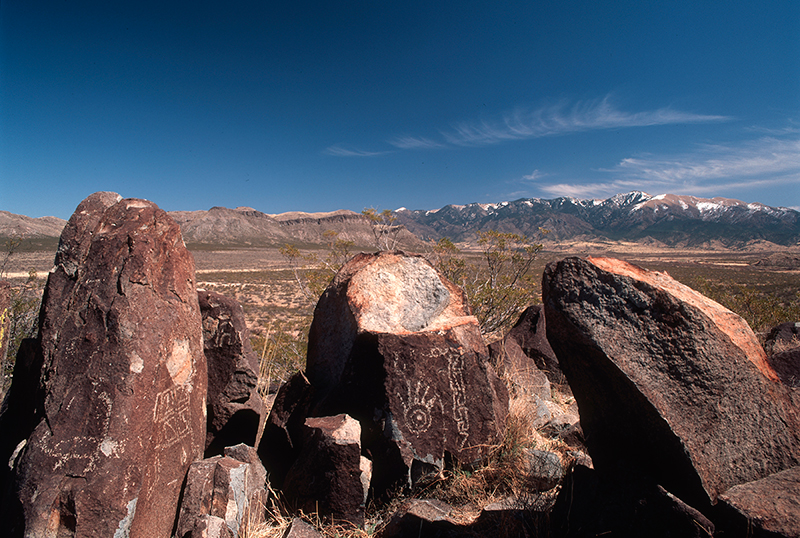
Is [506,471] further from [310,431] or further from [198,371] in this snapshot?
[198,371]

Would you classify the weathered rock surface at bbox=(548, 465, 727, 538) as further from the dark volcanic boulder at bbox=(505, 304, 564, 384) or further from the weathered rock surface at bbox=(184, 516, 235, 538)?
the dark volcanic boulder at bbox=(505, 304, 564, 384)

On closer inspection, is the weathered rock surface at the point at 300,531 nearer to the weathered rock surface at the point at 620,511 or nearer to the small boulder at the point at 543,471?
the weathered rock surface at the point at 620,511

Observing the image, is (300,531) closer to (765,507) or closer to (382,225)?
(765,507)

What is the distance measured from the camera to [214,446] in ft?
12.8

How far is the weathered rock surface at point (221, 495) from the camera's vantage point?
283 centimetres

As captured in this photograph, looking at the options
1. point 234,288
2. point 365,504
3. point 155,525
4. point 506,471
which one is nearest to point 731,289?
point 506,471

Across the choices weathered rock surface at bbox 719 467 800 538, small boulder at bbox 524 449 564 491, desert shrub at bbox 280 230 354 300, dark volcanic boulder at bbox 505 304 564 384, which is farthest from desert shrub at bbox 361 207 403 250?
weathered rock surface at bbox 719 467 800 538

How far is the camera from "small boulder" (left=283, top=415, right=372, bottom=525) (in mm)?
3098

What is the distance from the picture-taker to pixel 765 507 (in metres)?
2.06

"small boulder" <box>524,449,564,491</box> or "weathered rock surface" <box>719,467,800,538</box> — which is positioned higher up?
"weathered rock surface" <box>719,467,800,538</box>

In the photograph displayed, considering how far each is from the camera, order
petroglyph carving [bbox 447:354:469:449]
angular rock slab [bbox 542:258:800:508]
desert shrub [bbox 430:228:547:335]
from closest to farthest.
A: angular rock slab [bbox 542:258:800:508] → petroglyph carving [bbox 447:354:469:449] → desert shrub [bbox 430:228:547:335]

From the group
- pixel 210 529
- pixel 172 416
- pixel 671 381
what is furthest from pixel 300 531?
pixel 671 381

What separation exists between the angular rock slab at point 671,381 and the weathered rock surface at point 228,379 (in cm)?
297

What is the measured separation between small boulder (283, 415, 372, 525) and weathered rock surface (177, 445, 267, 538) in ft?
1.13
